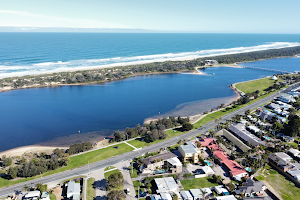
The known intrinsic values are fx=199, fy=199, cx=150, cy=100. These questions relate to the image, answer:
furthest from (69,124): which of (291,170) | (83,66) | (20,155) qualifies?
(83,66)

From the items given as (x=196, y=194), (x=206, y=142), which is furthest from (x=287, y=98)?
(x=196, y=194)

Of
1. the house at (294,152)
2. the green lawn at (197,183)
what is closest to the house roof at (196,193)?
the green lawn at (197,183)

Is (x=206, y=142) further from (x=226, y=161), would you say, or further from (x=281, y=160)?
(x=281, y=160)

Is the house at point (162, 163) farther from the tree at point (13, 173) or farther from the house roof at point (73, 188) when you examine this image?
the tree at point (13, 173)

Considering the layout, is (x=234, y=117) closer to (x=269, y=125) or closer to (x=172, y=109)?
(x=269, y=125)

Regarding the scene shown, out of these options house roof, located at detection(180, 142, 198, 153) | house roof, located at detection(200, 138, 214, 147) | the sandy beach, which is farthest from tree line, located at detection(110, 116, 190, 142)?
the sandy beach

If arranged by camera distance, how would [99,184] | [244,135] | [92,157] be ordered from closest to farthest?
[99,184] → [92,157] → [244,135]
